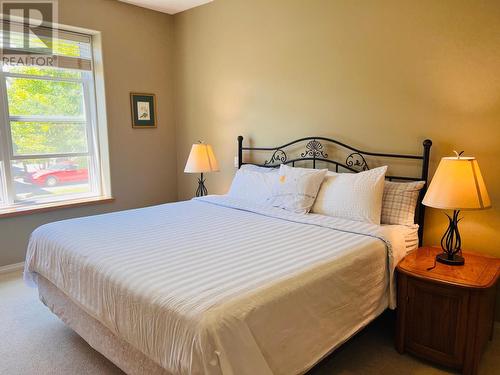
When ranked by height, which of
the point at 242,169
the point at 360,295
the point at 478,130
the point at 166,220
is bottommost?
the point at 360,295

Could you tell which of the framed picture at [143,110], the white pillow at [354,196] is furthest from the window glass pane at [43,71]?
the white pillow at [354,196]

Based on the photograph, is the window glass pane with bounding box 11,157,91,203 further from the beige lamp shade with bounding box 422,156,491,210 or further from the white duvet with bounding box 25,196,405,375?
the beige lamp shade with bounding box 422,156,491,210

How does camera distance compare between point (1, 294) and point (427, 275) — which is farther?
point (1, 294)

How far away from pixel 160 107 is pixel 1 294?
2598 millimetres

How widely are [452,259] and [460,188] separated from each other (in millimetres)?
453

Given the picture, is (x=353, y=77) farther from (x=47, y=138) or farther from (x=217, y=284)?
(x=47, y=138)

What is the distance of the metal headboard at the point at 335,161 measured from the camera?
105 inches

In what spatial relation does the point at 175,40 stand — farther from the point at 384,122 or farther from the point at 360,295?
the point at 360,295

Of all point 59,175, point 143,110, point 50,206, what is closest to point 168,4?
point 143,110

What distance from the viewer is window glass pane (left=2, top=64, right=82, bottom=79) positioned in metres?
3.57

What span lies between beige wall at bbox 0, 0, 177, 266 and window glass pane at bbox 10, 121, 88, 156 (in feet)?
1.19

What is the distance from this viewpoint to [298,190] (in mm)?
2900

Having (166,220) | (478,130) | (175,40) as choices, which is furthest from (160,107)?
(478,130)

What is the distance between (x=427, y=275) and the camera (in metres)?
2.09
